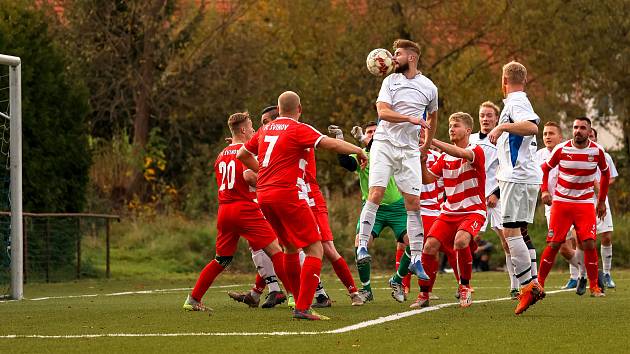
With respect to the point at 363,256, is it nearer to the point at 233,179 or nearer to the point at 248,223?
the point at 248,223

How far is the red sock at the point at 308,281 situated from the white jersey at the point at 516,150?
2.19 metres

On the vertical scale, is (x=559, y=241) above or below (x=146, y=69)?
below

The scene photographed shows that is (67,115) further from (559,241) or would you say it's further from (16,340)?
(16,340)

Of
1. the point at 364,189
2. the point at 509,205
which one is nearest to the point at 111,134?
the point at 364,189

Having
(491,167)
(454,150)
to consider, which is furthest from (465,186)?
(491,167)

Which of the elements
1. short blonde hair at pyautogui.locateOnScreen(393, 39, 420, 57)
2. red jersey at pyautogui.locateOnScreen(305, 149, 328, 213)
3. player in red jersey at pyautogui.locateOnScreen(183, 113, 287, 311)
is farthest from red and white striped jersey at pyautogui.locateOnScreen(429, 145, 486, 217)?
player in red jersey at pyautogui.locateOnScreen(183, 113, 287, 311)

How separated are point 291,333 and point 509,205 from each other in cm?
304

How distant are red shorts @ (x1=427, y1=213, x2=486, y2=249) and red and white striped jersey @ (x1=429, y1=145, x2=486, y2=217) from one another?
5cm

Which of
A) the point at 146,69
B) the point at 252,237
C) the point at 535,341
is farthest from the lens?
the point at 146,69

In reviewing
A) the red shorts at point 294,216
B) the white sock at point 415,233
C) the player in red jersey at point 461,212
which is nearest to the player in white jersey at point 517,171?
the player in red jersey at point 461,212

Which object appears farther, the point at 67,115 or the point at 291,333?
the point at 67,115

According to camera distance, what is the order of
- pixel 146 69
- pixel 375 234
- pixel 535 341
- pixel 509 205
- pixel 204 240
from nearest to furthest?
pixel 535 341 < pixel 509 205 < pixel 375 234 < pixel 204 240 < pixel 146 69

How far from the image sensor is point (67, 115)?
24859 millimetres

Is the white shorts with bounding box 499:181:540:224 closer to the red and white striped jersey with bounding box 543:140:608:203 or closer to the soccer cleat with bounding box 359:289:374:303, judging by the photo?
the soccer cleat with bounding box 359:289:374:303
